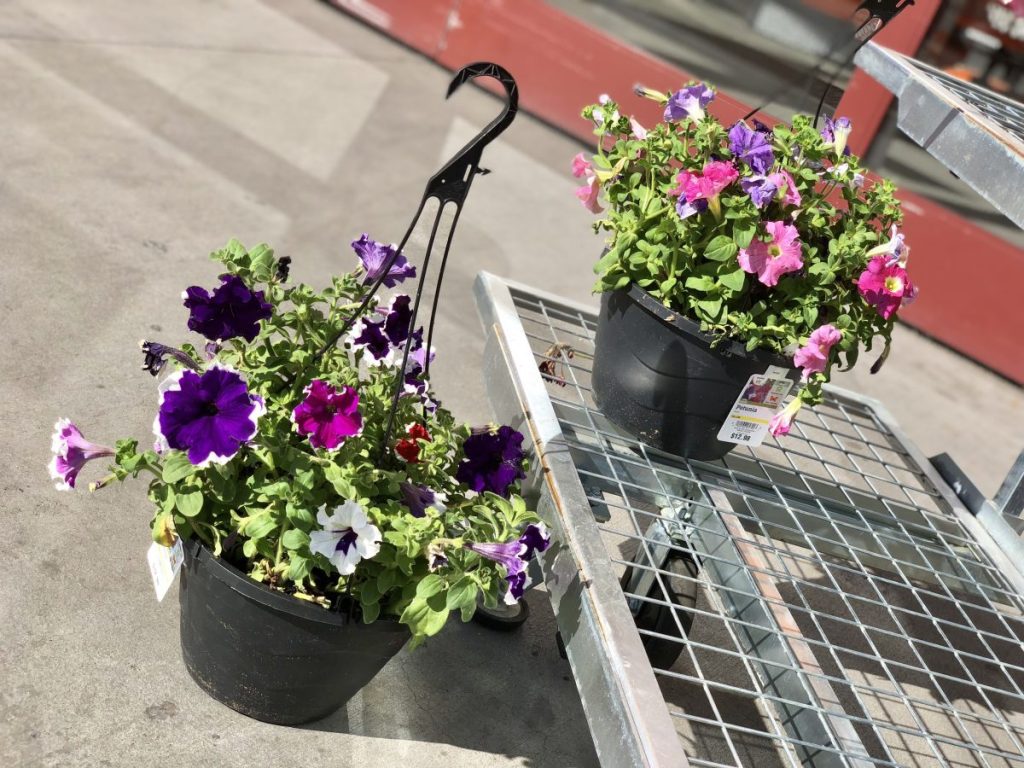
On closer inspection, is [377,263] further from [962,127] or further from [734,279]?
[962,127]

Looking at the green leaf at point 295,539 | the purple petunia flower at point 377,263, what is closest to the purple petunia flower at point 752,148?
the purple petunia flower at point 377,263

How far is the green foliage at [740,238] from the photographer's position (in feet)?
6.29

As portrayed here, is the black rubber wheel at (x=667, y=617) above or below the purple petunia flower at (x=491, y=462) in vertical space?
below

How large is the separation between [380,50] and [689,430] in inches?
156

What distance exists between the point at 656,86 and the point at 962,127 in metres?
3.08

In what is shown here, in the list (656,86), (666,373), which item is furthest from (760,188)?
(656,86)

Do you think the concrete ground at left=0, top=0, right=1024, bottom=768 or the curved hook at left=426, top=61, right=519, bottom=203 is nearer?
the curved hook at left=426, top=61, right=519, bottom=203

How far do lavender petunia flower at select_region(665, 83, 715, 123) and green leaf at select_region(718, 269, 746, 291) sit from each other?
307 millimetres

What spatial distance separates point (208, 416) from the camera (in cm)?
161

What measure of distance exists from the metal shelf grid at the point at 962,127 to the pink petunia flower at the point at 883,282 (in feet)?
0.78

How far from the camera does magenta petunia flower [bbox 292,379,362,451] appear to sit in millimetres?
1606

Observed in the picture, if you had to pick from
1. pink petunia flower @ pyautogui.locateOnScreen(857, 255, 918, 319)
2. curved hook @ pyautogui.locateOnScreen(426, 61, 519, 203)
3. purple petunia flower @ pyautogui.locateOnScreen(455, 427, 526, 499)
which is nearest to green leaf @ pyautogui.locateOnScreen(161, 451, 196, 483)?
purple petunia flower @ pyautogui.locateOnScreen(455, 427, 526, 499)

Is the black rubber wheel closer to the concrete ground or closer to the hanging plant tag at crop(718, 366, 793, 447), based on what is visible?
the concrete ground

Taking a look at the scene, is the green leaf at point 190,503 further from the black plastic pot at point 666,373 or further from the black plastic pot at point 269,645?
the black plastic pot at point 666,373
